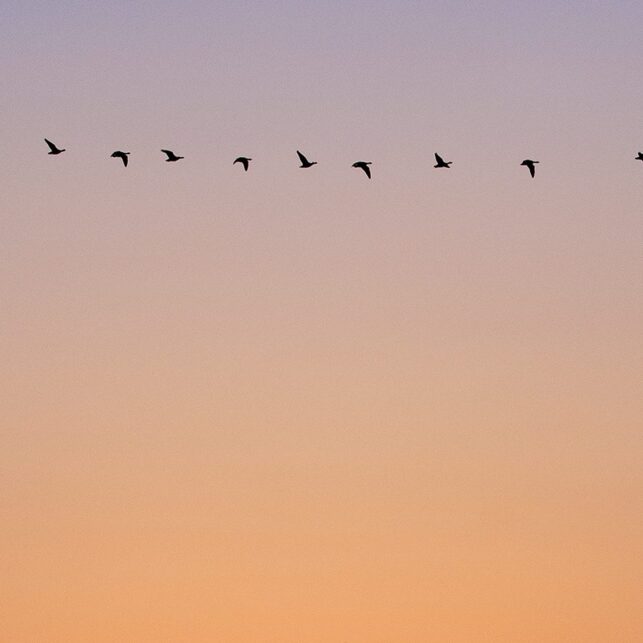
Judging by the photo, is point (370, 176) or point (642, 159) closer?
point (642, 159)

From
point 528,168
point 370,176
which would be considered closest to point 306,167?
point 370,176

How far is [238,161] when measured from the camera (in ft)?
563

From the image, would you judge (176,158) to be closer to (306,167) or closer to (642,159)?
(306,167)

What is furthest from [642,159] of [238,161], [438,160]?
[238,161]

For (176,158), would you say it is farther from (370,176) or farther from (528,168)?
(528,168)

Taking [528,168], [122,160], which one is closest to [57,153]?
[122,160]

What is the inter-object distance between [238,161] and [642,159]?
29.4m

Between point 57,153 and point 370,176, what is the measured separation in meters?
21.8

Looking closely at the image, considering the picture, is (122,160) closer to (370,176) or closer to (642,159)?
(370,176)

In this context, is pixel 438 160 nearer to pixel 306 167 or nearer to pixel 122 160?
pixel 306 167

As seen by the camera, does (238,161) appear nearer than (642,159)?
No

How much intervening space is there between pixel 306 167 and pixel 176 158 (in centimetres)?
952

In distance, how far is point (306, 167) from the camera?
169 m

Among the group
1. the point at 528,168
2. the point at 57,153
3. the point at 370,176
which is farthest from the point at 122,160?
the point at 528,168
